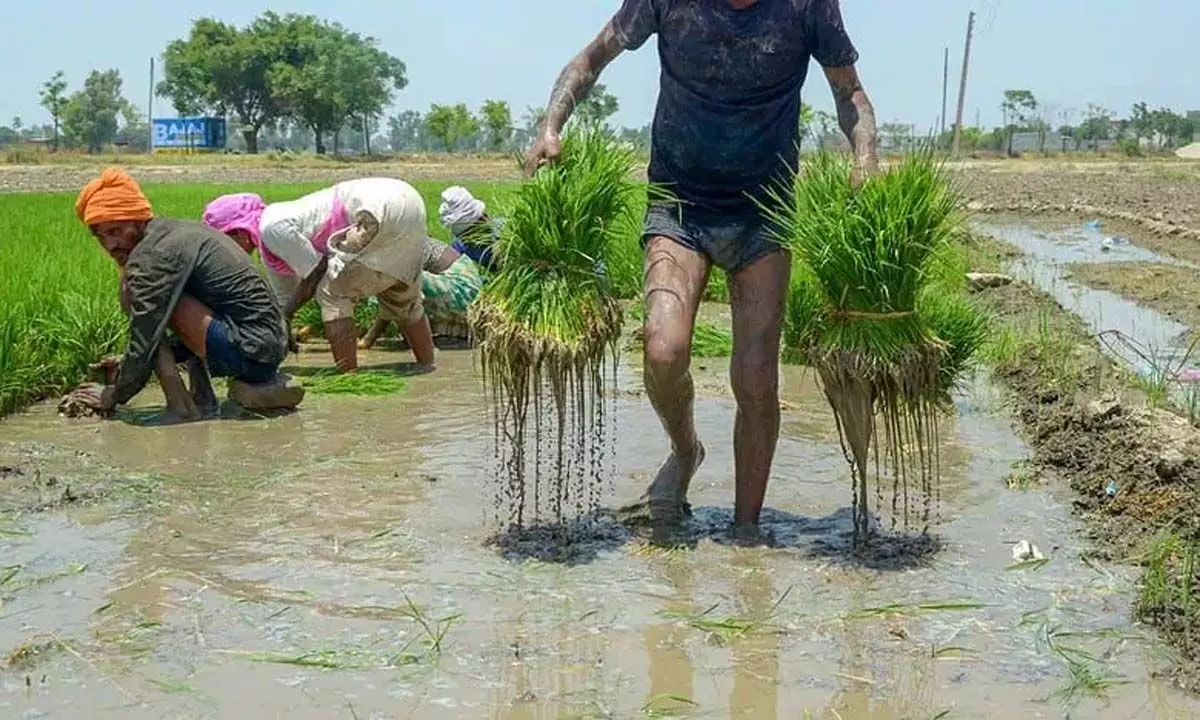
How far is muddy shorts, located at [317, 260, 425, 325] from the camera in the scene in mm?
6801

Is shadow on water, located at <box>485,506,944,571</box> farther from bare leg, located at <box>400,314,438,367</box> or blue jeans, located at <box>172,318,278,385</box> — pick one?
bare leg, located at <box>400,314,438,367</box>

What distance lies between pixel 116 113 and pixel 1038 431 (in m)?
98.6

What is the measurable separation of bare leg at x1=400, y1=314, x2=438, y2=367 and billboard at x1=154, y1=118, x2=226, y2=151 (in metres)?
56.9

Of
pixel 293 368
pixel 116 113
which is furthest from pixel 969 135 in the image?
pixel 293 368

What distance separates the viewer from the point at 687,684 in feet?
10.0

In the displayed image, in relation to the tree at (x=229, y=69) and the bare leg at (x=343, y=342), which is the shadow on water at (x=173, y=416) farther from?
the tree at (x=229, y=69)

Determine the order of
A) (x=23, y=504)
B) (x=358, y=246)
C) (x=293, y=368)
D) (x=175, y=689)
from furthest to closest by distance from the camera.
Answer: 1. (x=293, y=368)
2. (x=358, y=246)
3. (x=23, y=504)
4. (x=175, y=689)

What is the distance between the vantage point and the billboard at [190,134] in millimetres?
62250

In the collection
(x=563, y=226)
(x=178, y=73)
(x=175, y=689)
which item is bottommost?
(x=175, y=689)

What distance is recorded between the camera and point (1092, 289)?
11.9 meters

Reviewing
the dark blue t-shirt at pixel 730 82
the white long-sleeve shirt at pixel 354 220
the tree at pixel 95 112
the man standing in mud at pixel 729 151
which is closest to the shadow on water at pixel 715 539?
the man standing in mud at pixel 729 151

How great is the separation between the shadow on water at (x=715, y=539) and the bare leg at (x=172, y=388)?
2.31 metres

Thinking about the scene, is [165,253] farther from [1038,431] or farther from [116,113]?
[116,113]

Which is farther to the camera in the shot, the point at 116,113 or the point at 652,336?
the point at 116,113
